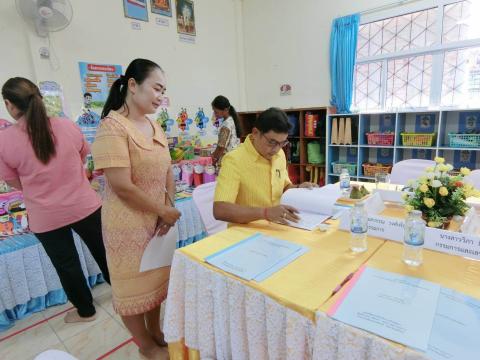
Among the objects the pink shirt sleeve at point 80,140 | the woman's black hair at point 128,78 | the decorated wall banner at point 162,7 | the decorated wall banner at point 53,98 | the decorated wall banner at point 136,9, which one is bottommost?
the pink shirt sleeve at point 80,140

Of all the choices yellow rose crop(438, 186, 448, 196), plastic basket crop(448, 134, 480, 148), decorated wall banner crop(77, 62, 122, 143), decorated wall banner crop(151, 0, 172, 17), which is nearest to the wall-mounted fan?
decorated wall banner crop(77, 62, 122, 143)

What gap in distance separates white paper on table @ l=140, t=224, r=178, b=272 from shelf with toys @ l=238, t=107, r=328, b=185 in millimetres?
2920

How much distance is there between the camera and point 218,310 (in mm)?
942

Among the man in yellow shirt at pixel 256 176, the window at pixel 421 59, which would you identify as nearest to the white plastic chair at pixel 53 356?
the man in yellow shirt at pixel 256 176

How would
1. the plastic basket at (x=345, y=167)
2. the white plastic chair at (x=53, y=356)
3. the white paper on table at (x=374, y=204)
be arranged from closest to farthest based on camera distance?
the white plastic chair at (x=53, y=356)
the white paper on table at (x=374, y=204)
the plastic basket at (x=345, y=167)

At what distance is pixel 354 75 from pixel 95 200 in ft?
11.5

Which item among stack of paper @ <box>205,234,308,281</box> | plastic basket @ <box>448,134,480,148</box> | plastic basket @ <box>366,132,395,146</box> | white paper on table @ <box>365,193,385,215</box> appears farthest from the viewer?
plastic basket @ <box>366,132,395,146</box>

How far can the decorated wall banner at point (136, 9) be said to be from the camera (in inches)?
135

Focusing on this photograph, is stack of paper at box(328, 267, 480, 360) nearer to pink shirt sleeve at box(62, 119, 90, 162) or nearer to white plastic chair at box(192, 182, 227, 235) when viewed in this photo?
white plastic chair at box(192, 182, 227, 235)

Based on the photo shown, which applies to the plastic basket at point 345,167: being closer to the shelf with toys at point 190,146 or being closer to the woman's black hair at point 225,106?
the woman's black hair at point 225,106

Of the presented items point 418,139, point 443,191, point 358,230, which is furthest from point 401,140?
point 358,230

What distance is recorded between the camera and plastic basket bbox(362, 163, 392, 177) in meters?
3.57

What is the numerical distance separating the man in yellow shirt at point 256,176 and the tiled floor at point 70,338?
0.91m

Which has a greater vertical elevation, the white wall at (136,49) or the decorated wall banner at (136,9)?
the decorated wall banner at (136,9)
